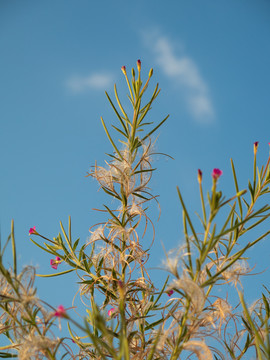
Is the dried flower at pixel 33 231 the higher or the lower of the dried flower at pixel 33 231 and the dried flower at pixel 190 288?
the higher

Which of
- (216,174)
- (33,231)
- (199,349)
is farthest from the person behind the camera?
(33,231)

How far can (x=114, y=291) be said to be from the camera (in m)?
1.21

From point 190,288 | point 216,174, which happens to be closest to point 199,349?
point 190,288

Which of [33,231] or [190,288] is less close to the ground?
[33,231]

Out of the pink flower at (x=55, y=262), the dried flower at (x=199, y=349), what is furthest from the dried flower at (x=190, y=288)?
the pink flower at (x=55, y=262)

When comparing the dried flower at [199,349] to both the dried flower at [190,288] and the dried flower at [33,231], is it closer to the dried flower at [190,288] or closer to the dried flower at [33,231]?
the dried flower at [190,288]

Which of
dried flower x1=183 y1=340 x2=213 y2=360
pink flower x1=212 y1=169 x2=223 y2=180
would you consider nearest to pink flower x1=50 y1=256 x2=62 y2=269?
dried flower x1=183 y1=340 x2=213 y2=360

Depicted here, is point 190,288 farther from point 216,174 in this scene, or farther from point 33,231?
point 33,231

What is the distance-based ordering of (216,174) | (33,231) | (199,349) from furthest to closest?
(33,231), (199,349), (216,174)

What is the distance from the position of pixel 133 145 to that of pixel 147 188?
14cm

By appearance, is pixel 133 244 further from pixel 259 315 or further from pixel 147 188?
pixel 259 315

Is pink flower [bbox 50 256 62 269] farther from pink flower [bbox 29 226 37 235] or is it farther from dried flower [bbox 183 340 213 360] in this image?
dried flower [bbox 183 340 213 360]

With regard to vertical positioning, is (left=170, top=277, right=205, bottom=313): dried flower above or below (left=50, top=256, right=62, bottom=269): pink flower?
below

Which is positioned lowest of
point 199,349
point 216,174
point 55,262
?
point 199,349
